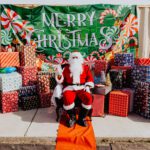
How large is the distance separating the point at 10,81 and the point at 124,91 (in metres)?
2.63

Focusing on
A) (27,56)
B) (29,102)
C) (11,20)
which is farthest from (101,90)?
(11,20)

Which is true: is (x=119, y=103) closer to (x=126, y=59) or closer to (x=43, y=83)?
(x=126, y=59)

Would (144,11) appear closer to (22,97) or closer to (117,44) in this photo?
(117,44)

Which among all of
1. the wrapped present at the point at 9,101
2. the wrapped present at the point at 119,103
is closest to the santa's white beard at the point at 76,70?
the wrapped present at the point at 119,103

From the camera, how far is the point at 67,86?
5.20 m

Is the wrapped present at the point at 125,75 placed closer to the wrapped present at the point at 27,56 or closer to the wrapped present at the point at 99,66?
the wrapped present at the point at 99,66

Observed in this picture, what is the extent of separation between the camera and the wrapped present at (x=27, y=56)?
610cm

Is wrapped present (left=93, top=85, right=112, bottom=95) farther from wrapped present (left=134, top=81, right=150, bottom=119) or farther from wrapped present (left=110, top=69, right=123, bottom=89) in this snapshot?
wrapped present (left=134, top=81, right=150, bottom=119)

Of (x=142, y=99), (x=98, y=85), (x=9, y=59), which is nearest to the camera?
(x=142, y=99)

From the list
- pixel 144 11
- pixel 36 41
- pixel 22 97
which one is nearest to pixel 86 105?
pixel 22 97

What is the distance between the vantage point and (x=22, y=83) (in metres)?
6.09

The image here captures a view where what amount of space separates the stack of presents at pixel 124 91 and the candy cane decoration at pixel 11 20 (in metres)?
2.60
